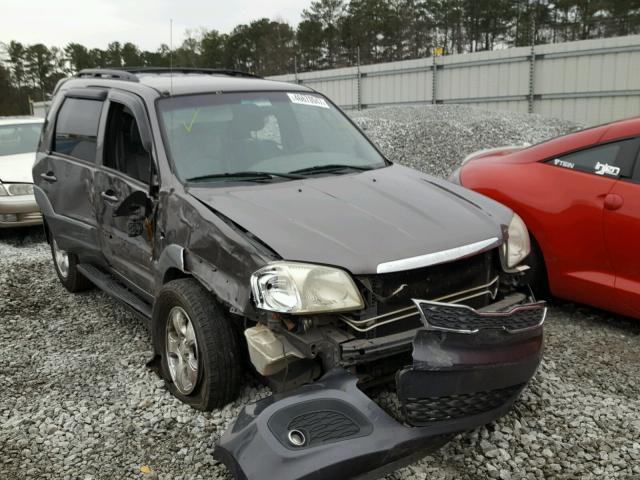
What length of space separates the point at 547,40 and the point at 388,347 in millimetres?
31912

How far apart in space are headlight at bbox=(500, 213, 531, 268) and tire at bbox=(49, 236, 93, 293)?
12.7 feet

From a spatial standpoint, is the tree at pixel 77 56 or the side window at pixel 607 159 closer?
the side window at pixel 607 159

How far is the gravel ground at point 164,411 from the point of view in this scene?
2.99 meters

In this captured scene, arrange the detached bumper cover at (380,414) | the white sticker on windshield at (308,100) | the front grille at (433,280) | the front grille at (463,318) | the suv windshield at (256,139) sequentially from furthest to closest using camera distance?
the white sticker on windshield at (308,100), the suv windshield at (256,139), the front grille at (433,280), the front grille at (463,318), the detached bumper cover at (380,414)

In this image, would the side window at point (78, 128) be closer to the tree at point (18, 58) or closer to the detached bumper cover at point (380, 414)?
the detached bumper cover at point (380, 414)

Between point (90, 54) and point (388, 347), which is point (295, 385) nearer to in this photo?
point (388, 347)

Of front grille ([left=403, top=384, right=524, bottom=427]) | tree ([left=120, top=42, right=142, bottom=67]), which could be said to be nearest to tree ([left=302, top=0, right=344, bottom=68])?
tree ([left=120, top=42, right=142, bottom=67])

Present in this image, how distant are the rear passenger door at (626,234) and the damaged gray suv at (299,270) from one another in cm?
111

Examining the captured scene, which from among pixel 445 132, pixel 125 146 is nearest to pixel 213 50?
pixel 445 132

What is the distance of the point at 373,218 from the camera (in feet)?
10.6

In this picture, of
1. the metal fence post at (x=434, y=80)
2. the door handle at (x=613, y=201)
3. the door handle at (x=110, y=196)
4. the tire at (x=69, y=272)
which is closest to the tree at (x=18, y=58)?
the metal fence post at (x=434, y=80)

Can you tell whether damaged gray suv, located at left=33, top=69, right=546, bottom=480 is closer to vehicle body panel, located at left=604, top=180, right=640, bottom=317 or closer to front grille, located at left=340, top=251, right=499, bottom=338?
front grille, located at left=340, top=251, right=499, bottom=338

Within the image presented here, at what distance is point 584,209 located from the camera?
4.45 meters

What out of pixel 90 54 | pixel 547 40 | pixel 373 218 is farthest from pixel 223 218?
pixel 90 54
